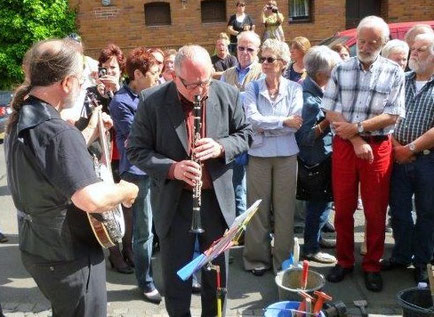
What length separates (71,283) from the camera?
2492mm

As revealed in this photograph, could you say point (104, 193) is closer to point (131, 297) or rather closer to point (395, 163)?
point (131, 297)

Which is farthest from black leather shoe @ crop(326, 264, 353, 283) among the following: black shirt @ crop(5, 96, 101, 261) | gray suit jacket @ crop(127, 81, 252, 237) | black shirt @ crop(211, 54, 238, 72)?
black shirt @ crop(211, 54, 238, 72)

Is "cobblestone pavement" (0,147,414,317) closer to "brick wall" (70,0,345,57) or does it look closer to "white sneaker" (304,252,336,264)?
"white sneaker" (304,252,336,264)

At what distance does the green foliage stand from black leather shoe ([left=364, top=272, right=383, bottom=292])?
12669 millimetres

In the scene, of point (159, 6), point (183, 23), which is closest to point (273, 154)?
point (183, 23)

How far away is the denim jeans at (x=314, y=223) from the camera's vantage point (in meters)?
4.71

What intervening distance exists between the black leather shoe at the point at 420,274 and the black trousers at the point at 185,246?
189cm

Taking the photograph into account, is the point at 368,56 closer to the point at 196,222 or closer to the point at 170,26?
the point at 196,222

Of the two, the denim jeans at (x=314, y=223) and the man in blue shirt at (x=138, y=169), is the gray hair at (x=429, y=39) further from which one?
the man in blue shirt at (x=138, y=169)

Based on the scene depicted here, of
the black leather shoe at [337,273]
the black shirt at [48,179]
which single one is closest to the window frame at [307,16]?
the black leather shoe at [337,273]

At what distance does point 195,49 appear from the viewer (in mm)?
3064

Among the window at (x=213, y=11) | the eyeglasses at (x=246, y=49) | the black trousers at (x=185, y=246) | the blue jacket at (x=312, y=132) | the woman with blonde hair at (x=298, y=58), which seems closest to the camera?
the black trousers at (x=185, y=246)

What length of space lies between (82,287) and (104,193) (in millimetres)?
530

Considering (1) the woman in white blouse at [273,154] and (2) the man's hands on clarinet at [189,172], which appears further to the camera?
(1) the woman in white blouse at [273,154]
